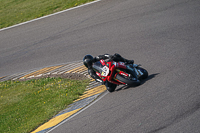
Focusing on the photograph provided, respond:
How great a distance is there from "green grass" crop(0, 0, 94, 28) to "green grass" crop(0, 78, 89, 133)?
6708mm

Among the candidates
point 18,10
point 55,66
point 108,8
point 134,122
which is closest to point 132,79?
point 134,122

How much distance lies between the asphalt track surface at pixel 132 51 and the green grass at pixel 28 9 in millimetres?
1197

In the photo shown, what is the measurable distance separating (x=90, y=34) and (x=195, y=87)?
7.39 meters

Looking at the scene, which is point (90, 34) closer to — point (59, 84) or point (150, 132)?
point (59, 84)

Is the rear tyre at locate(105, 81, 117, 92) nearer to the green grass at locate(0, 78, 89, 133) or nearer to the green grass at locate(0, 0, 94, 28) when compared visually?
the green grass at locate(0, 78, 89, 133)

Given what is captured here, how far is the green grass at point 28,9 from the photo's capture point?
17.5 meters

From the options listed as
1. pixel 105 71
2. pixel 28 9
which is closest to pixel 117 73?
pixel 105 71

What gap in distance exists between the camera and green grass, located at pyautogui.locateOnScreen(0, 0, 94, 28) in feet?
57.6

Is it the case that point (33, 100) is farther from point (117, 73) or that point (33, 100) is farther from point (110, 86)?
point (117, 73)

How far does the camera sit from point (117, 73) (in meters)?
8.22

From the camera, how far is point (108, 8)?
15000 mm

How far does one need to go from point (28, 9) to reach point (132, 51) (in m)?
11.0

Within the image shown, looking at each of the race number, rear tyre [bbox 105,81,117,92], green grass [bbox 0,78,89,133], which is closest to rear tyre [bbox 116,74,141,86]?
the race number

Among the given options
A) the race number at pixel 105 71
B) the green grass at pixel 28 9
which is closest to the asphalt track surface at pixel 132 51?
the race number at pixel 105 71
